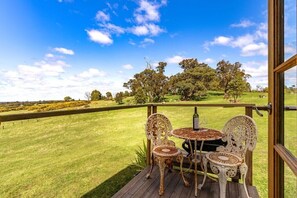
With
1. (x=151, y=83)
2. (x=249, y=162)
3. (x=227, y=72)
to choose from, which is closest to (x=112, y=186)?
(x=249, y=162)

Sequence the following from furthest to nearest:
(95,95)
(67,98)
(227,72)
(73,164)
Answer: (227,72) < (95,95) < (67,98) < (73,164)

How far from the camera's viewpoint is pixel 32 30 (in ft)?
48.0

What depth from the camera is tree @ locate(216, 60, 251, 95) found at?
27266mm

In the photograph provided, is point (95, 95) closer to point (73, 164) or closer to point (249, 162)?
point (73, 164)

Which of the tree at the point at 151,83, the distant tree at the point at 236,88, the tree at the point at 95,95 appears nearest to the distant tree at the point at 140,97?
the tree at the point at 151,83

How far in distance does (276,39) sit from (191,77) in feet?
83.1

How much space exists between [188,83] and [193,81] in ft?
4.66

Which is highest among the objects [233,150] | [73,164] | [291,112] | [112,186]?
[291,112]

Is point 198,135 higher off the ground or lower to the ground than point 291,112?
lower

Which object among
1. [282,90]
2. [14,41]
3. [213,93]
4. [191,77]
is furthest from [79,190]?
[213,93]

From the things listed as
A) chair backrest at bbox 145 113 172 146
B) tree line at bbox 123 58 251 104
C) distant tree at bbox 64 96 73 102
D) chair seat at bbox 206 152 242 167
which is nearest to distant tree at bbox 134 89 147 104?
tree line at bbox 123 58 251 104

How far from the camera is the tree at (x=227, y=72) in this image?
27.3 metres

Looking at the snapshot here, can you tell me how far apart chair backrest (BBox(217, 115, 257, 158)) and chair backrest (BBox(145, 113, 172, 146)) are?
834mm

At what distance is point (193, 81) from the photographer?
83.4ft
